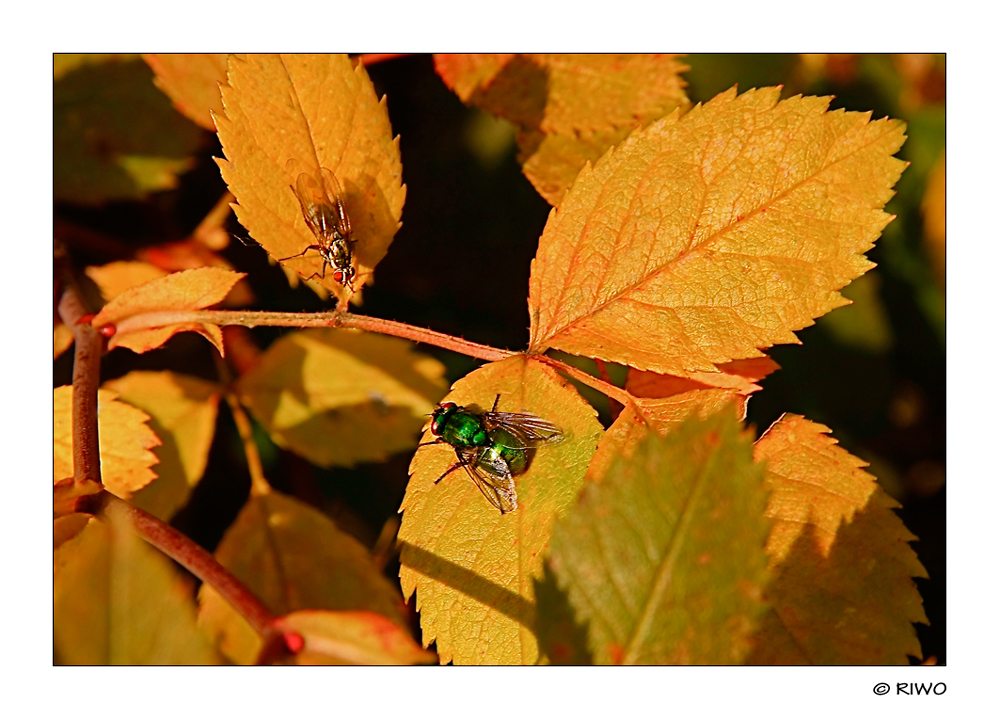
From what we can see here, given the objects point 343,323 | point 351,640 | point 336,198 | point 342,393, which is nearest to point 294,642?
point 351,640

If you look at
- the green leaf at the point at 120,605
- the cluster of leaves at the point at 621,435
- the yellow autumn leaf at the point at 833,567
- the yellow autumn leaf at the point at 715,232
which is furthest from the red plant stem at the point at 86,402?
the yellow autumn leaf at the point at 833,567

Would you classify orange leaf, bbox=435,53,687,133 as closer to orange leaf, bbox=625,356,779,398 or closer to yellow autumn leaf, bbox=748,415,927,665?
orange leaf, bbox=625,356,779,398

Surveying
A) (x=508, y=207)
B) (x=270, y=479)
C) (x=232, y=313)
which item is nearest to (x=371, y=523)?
(x=270, y=479)

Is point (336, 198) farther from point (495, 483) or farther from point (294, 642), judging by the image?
point (294, 642)

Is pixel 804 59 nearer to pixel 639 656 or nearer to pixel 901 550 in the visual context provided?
pixel 901 550

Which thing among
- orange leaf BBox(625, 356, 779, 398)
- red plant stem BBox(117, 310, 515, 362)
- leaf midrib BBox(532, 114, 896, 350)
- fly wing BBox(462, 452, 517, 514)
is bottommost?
fly wing BBox(462, 452, 517, 514)

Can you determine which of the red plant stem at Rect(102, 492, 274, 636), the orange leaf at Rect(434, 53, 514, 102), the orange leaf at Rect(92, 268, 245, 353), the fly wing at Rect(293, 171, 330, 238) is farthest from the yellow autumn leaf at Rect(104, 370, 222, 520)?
the orange leaf at Rect(434, 53, 514, 102)
